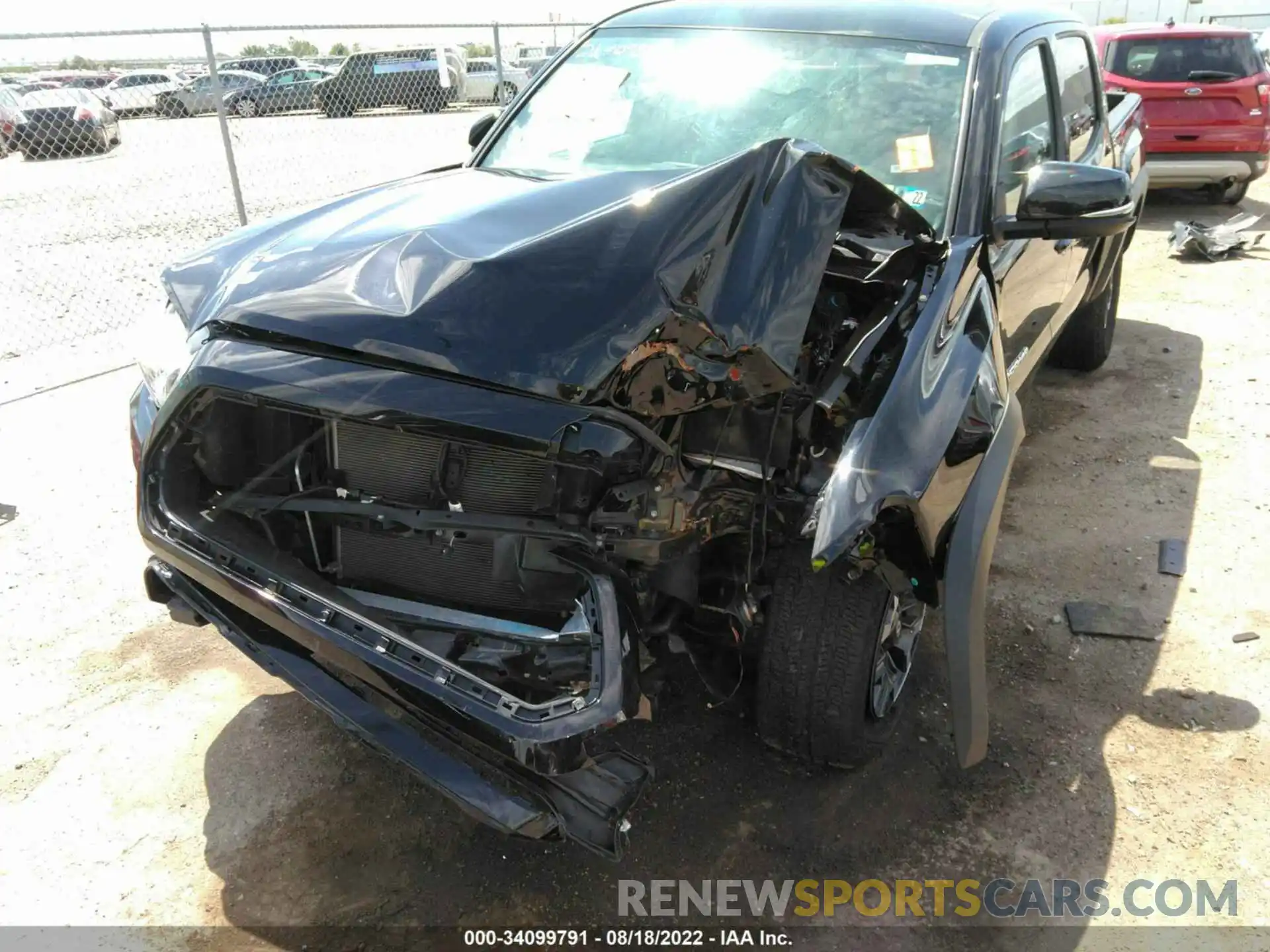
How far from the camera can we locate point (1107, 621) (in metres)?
3.31

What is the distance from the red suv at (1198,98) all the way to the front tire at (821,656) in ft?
28.0

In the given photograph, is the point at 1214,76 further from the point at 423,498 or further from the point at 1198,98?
the point at 423,498

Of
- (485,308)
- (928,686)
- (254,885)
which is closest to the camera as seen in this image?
(485,308)

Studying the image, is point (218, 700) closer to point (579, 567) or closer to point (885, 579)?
point (579, 567)

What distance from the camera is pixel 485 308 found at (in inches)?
79.1

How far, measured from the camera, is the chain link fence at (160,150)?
6.74m

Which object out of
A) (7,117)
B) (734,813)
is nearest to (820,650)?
(734,813)

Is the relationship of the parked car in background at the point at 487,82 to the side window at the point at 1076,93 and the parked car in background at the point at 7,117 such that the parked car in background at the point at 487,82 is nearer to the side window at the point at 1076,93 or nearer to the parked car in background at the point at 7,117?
the parked car in background at the point at 7,117

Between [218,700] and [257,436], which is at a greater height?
[257,436]

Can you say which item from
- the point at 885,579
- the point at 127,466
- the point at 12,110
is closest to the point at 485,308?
the point at 885,579

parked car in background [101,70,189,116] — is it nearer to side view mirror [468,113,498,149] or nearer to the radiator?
side view mirror [468,113,498,149]

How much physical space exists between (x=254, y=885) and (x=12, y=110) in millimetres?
10800

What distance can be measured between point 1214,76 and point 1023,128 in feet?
24.2

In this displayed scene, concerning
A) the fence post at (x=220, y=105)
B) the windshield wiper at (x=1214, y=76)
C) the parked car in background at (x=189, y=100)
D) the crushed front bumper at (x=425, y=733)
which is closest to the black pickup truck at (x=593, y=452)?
the crushed front bumper at (x=425, y=733)
